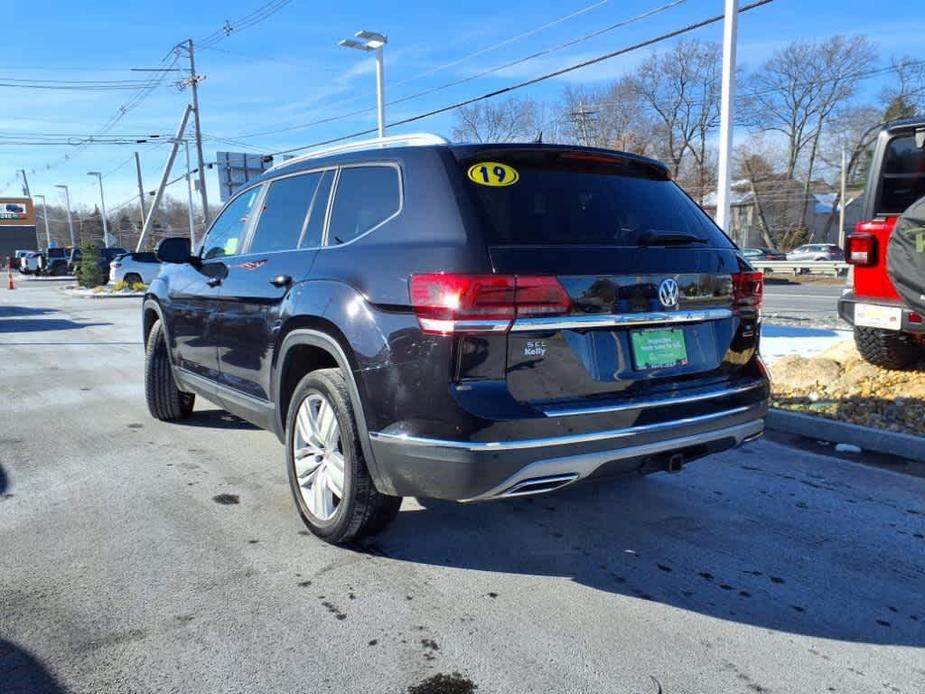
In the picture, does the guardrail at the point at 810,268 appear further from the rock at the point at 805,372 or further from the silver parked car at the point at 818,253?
the rock at the point at 805,372

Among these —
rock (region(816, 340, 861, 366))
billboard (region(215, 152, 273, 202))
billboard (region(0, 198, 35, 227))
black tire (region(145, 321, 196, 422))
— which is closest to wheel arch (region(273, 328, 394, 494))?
black tire (region(145, 321, 196, 422))

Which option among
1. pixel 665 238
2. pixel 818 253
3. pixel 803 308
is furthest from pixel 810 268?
pixel 665 238

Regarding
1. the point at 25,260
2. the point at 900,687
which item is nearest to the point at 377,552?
the point at 900,687

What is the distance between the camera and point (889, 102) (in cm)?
4503

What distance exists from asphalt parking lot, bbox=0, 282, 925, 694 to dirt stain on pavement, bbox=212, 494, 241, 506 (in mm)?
17

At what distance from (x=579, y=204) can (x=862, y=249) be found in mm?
4045

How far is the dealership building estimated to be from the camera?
79.8 metres

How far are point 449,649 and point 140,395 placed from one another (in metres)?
5.41

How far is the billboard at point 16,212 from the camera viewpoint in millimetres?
79500

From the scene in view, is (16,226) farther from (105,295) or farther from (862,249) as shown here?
(862,249)

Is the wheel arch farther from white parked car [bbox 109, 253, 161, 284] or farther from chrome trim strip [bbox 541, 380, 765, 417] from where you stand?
white parked car [bbox 109, 253, 161, 284]

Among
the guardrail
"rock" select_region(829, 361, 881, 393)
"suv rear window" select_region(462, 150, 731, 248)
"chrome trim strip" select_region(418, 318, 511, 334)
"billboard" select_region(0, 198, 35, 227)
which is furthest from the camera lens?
"billboard" select_region(0, 198, 35, 227)

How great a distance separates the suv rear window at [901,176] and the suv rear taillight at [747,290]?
3.40 metres

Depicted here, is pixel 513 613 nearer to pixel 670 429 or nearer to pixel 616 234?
pixel 670 429
